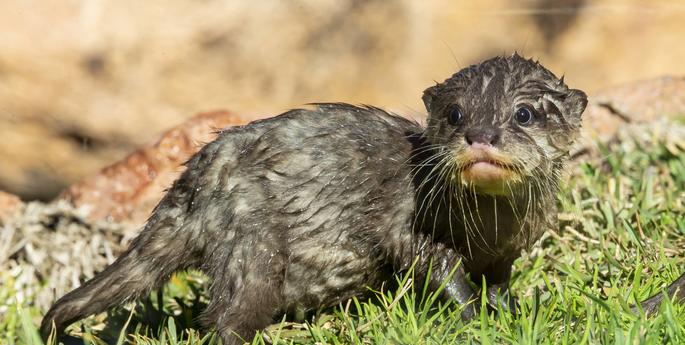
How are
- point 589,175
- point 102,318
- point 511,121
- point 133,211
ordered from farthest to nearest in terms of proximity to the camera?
point 133,211
point 589,175
point 102,318
point 511,121

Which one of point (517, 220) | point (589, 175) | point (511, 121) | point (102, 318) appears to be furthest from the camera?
point (589, 175)

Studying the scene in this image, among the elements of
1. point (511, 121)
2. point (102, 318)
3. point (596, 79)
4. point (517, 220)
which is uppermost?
point (596, 79)

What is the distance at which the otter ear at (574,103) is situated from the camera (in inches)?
176

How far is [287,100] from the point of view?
6785mm

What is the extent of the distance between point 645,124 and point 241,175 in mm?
2910

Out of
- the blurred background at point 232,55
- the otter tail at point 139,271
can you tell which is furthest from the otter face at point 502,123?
the blurred background at point 232,55

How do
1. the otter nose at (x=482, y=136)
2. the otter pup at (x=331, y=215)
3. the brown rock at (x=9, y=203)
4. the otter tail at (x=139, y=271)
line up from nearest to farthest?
the otter nose at (x=482, y=136) → the otter pup at (x=331, y=215) → the otter tail at (x=139, y=271) → the brown rock at (x=9, y=203)

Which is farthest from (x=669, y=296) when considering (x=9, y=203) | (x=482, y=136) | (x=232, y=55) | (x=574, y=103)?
(x=9, y=203)

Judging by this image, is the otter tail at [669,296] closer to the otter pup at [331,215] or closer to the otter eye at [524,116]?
the otter pup at [331,215]

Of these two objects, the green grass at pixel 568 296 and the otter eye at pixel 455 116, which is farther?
the otter eye at pixel 455 116

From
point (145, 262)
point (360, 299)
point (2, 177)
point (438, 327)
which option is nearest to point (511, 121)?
point (438, 327)

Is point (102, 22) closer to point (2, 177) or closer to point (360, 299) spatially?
point (2, 177)

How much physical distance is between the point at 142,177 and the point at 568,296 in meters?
3.00

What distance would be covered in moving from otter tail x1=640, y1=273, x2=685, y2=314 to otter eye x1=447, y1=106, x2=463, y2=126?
0.95 metres
